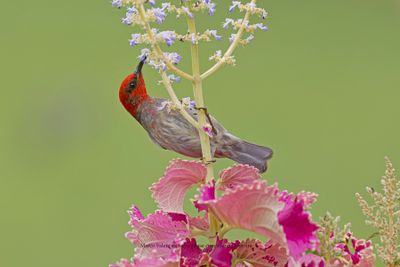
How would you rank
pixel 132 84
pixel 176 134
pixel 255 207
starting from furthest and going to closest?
pixel 132 84, pixel 176 134, pixel 255 207

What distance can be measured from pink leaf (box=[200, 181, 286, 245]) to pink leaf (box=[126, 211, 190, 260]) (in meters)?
0.13

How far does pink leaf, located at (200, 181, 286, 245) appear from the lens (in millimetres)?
1111

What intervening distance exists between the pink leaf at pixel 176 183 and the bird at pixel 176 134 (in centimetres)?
109

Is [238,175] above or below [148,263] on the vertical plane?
above

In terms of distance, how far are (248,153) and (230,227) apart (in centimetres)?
131

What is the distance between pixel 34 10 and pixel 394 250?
40.3 ft

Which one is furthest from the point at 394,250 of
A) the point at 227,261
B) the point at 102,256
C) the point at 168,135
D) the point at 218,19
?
the point at 218,19

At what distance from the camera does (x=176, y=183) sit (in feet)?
4.21

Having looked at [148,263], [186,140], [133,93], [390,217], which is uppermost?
[133,93]

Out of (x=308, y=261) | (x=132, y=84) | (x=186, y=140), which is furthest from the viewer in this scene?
(x=132, y=84)

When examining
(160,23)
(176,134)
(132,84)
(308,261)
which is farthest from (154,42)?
(132,84)

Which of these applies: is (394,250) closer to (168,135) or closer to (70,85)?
(168,135)

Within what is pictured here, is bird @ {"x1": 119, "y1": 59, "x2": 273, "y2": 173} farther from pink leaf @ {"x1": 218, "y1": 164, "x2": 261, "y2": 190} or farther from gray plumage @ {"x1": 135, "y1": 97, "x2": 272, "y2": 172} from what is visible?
pink leaf @ {"x1": 218, "y1": 164, "x2": 261, "y2": 190}

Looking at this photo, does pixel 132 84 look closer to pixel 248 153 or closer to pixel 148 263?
pixel 248 153
